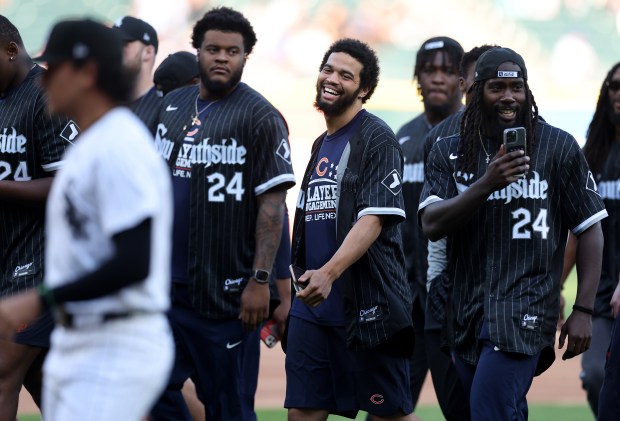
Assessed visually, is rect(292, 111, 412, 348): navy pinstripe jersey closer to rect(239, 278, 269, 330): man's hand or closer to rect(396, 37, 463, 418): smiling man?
rect(239, 278, 269, 330): man's hand

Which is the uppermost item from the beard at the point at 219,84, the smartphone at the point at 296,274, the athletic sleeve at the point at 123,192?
the beard at the point at 219,84

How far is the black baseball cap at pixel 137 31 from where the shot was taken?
352 inches

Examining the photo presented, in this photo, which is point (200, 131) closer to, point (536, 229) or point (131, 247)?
point (536, 229)

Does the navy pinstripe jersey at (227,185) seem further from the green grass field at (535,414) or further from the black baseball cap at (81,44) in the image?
the green grass field at (535,414)

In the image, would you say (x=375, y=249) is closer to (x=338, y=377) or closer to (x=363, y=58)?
(x=338, y=377)

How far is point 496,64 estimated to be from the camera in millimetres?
6383

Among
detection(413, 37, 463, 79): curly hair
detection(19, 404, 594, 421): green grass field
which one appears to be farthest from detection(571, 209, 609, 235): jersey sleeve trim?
detection(19, 404, 594, 421): green grass field

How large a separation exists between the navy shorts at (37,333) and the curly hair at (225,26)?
6.08 ft

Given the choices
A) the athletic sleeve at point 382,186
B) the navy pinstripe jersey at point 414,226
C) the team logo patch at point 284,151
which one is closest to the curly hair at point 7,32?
the team logo patch at point 284,151

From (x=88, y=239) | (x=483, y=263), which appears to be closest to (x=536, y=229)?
(x=483, y=263)

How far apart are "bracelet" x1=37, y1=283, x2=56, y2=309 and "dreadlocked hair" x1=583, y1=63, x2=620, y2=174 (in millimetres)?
5204

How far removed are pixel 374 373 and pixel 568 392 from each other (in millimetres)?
6364

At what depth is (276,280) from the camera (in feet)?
25.3

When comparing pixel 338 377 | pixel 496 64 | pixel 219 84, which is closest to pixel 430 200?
pixel 496 64
